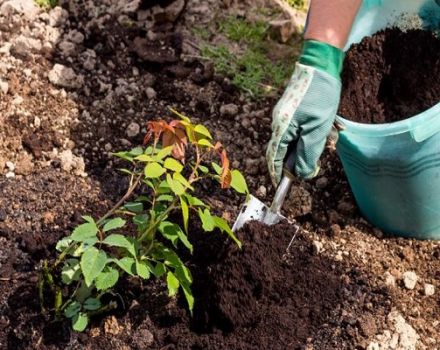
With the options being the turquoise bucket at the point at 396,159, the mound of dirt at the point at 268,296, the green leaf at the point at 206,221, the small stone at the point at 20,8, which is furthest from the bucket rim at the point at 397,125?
the small stone at the point at 20,8

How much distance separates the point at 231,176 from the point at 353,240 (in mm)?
688

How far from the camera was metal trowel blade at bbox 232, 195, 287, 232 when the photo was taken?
233 centimetres

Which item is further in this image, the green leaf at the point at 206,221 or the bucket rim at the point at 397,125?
the bucket rim at the point at 397,125

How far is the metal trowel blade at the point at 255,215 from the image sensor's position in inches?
91.6

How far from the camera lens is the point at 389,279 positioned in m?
2.40

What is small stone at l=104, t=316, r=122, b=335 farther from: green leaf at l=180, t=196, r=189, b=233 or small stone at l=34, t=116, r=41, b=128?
small stone at l=34, t=116, r=41, b=128

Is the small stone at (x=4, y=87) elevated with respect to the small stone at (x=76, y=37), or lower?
lower

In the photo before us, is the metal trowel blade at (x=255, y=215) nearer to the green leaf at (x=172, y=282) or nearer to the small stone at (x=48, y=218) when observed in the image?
the green leaf at (x=172, y=282)

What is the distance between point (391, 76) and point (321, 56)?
1.26ft

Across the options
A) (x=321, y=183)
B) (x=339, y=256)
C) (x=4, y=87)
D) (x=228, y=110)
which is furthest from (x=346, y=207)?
(x=4, y=87)

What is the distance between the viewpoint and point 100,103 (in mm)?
2795

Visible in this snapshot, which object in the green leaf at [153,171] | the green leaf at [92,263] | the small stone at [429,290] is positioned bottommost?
the small stone at [429,290]

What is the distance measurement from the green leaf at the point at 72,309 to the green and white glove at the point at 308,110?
2.18 feet

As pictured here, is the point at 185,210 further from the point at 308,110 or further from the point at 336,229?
the point at 336,229
